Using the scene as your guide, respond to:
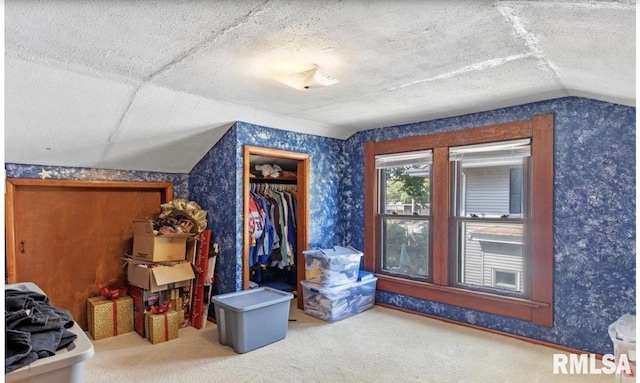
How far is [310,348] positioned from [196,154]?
7.43ft

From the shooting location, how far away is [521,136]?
3.38m

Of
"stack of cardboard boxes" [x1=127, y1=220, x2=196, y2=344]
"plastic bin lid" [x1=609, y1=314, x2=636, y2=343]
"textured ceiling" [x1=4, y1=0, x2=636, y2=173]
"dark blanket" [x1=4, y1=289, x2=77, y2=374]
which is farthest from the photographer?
"stack of cardboard boxes" [x1=127, y1=220, x2=196, y2=344]

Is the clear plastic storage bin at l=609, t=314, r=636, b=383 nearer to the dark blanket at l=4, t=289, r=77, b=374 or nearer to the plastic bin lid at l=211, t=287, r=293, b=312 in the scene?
the plastic bin lid at l=211, t=287, r=293, b=312

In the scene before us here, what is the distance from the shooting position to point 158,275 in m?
3.38

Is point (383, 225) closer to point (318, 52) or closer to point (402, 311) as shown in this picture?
point (402, 311)

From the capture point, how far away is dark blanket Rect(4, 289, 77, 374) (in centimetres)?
118

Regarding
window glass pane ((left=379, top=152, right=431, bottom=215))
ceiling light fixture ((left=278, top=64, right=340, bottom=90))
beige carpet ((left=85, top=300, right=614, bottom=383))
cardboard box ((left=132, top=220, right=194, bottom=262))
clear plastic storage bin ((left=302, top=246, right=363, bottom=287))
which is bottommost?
beige carpet ((left=85, top=300, right=614, bottom=383))

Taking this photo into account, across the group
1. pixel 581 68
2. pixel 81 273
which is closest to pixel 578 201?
Answer: pixel 581 68

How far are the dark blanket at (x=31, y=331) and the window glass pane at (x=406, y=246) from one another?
11.0ft

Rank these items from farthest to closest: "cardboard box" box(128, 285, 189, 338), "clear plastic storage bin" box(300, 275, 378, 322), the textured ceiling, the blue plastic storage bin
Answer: "clear plastic storage bin" box(300, 275, 378, 322) < "cardboard box" box(128, 285, 189, 338) < the blue plastic storage bin < the textured ceiling

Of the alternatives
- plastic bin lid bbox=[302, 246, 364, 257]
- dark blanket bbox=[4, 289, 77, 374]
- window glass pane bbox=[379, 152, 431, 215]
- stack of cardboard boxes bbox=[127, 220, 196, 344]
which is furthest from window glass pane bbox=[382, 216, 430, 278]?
dark blanket bbox=[4, 289, 77, 374]

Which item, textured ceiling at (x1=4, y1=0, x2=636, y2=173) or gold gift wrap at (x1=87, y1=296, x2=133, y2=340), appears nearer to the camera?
textured ceiling at (x1=4, y1=0, x2=636, y2=173)

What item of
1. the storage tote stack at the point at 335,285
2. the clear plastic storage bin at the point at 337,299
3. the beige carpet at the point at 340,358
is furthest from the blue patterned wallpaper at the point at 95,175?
the clear plastic storage bin at the point at 337,299

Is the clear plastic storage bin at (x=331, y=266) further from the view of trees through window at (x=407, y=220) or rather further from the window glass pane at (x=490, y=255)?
the window glass pane at (x=490, y=255)
